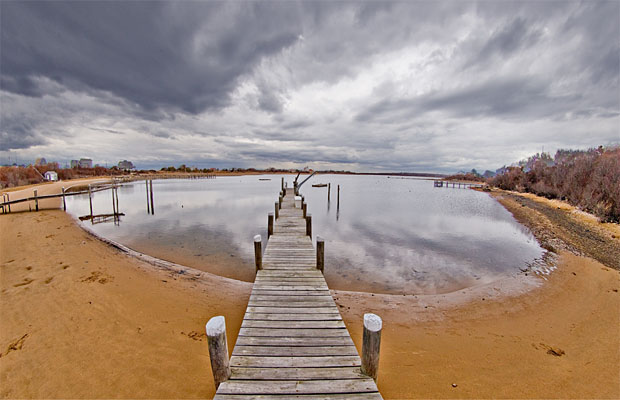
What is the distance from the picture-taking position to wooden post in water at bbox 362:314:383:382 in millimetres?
3012

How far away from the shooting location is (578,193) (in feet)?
83.6

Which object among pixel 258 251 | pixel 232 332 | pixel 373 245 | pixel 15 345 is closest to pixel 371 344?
pixel 232 332

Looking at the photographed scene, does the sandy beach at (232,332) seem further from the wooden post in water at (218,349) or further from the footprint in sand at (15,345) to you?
the wooden post in water at (218,349)

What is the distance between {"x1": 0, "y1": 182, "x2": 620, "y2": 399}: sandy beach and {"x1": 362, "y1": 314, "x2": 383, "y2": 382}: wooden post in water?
136 cm

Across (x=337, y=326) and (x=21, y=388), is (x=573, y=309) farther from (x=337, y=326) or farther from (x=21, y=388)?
(x=21, y=388)

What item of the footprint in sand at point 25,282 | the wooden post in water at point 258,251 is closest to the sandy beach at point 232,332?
the footprint in sand at point 25,282

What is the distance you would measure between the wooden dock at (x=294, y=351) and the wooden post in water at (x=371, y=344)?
0.17 metres

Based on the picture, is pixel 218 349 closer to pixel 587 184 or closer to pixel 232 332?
pixel 232 332

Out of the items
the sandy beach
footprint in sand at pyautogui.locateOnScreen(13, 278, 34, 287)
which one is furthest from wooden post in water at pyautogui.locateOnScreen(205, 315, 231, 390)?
footprint in sand at pyautogui.locateOnScreen(13, 278, 34, 287)

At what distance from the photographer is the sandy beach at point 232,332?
394 centimetres

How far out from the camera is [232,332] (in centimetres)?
556

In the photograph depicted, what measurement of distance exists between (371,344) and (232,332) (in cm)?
396

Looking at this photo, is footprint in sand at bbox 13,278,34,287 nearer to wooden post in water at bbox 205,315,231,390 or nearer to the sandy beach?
the sandy beach

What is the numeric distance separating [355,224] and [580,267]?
12.7 metres
